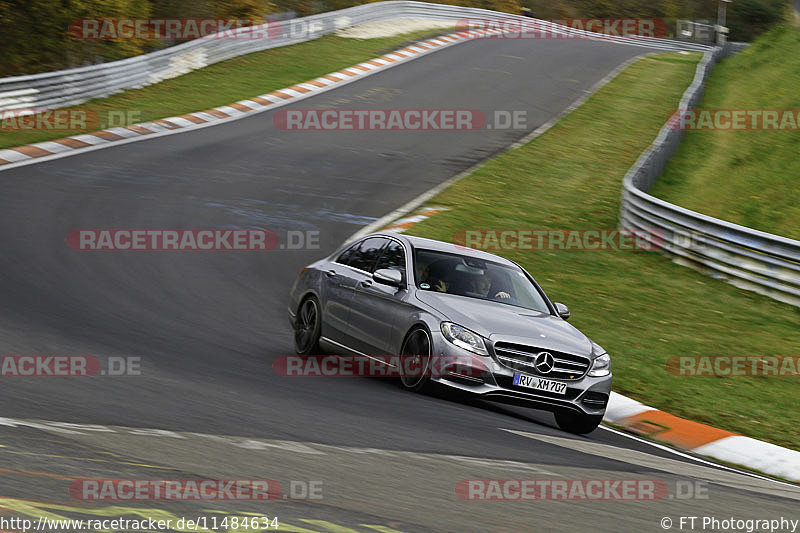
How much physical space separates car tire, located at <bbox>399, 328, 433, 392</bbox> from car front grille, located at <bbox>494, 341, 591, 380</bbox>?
60 cm

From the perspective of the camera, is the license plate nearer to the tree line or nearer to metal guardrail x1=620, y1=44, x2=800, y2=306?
metal guardrail x1=620, y1=44, x2=800, y2=306

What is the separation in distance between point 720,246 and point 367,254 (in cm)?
841

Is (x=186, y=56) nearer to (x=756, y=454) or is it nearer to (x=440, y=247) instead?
(x=440, y=247)

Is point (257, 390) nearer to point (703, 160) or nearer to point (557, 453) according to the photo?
point (557, 453)

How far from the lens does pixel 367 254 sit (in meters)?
10.9

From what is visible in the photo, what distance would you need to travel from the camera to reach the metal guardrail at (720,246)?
52.2 ft

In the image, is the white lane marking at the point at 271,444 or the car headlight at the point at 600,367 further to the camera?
the car headlight at the point at 600,367

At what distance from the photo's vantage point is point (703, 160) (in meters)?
27.8

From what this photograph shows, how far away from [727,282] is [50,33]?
23.8 meters

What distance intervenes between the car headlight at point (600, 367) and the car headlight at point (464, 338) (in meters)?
0.98

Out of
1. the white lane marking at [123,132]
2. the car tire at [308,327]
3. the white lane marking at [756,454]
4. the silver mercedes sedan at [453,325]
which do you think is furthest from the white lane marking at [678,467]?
the white lane marking at [123,132]

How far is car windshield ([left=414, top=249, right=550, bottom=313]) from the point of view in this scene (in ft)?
33.1

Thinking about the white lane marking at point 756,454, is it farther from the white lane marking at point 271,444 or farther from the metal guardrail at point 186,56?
the metal guardrail at point 186,56

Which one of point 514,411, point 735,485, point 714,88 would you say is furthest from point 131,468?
point 714,88
